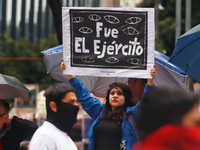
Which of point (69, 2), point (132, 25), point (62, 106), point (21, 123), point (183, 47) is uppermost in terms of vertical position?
point (69, 2)

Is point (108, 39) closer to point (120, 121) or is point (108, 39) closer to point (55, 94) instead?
point (120, 121)

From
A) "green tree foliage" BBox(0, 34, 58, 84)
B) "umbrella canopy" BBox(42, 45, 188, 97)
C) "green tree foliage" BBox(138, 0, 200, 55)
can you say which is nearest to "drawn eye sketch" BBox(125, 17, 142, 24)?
"umbrella canopy" BBox(42, 45, 188, 97)

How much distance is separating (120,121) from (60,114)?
0.93 m

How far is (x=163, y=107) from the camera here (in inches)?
44.2

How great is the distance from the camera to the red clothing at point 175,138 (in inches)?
42.1

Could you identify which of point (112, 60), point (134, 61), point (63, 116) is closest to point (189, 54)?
point (134, 61)

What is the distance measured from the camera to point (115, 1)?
2989 centimetres

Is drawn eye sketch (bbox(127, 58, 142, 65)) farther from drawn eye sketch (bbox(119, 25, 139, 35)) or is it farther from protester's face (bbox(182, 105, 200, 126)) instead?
protester's face (bbox(182, 105, 200, 126))

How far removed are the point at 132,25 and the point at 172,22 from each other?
15.8 metres

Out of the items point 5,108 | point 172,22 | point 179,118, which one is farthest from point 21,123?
point 172,22

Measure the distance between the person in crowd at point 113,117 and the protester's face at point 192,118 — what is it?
176cm

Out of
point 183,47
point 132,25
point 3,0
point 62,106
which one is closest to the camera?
point 62,106

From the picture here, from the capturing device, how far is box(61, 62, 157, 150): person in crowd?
299 cm

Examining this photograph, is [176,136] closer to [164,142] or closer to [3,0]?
[164,142]
